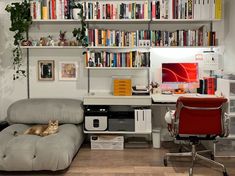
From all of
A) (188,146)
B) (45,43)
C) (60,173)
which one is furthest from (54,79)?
(188,146)

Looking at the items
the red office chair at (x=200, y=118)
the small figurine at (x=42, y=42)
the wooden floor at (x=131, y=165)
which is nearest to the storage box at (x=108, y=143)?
the wooden floor at (x=131, y=165)

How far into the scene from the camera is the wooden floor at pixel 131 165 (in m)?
3.71

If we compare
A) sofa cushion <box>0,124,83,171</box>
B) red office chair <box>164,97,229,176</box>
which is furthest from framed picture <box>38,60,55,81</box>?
red office chair <box>164,97,229,176</box>

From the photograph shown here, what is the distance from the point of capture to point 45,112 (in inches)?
185

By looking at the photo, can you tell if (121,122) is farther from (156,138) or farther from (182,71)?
(182,71)

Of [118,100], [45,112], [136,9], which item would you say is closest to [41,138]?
[45,112]

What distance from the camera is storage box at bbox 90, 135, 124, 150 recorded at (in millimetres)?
4699

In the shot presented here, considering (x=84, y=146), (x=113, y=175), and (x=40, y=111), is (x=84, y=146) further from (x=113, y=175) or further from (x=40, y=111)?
(x=113, y=175)

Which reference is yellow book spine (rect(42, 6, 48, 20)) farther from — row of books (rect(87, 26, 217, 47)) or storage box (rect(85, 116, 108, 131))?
storage box (rect(85, 116, 108, 131))

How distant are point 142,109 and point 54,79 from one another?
4.86 feet

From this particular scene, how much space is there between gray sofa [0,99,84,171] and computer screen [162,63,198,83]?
1.42m

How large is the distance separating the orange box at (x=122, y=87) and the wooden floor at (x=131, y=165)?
0.81 metres

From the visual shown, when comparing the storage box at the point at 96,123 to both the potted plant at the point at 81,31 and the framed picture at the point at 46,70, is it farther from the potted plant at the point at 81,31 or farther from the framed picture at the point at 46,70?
the potted plant at the point at 81,31

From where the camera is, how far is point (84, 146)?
4867mm
